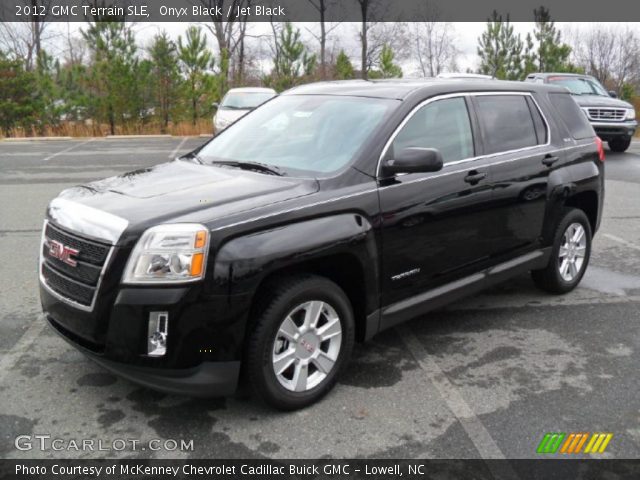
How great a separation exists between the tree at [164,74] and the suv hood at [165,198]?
71.0 ft

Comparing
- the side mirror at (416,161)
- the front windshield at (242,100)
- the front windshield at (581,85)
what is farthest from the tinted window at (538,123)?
the front windshield at (242,100)

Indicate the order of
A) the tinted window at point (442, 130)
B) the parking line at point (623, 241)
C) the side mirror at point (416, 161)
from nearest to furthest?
→ 1. the side mirror at point (416, 161)
2. the tinted window at point (442, 130)
3. the parking line at point (623, 241)

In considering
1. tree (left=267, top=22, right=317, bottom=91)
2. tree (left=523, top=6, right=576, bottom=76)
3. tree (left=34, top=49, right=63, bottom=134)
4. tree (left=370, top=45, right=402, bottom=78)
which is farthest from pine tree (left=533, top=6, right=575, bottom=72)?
tree (left=34, top=49, right=63, bottom=134)

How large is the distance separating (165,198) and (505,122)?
2.73 metres

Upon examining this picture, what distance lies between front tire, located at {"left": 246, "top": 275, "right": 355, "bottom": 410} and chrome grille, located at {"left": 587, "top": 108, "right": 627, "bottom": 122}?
15.3 m

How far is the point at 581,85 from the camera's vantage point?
704 inches

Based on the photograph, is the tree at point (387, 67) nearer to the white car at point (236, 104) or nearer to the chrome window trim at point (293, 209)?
the white car at point (236, 104)

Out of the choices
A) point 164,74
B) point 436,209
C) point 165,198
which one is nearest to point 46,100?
point 164,74

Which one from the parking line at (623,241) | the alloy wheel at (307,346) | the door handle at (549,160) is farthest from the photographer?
the parking line at (623,241)

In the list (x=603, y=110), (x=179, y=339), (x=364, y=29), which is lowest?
(x=179, y=339)

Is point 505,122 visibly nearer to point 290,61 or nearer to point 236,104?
point 236,104

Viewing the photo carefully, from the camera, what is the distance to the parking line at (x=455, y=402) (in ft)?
10.4

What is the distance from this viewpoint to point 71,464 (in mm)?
2996

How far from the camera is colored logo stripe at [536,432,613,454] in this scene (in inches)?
124
